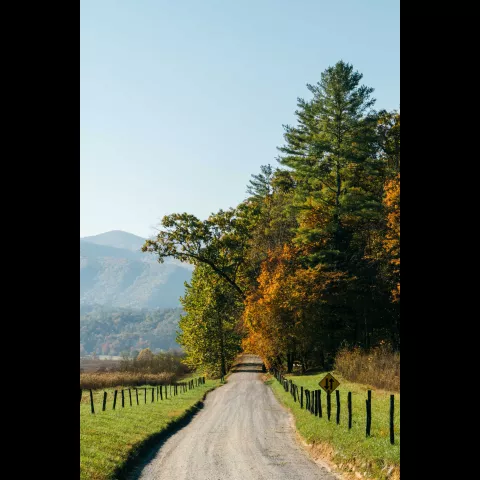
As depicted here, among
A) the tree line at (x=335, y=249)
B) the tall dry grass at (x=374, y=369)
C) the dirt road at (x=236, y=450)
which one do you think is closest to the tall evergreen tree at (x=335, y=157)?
the tree line at (x=335, y=249)

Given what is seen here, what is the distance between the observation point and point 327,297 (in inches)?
1983

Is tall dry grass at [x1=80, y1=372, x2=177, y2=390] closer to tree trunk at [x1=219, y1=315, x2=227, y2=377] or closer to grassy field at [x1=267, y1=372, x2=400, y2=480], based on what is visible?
tree trunk at [x1=219, y1=315, x2=227, y2=377]

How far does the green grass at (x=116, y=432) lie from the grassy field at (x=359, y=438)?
543cm

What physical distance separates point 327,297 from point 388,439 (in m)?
33.5

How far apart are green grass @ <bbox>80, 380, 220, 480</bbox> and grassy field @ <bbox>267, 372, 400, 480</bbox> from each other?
543 centimetres

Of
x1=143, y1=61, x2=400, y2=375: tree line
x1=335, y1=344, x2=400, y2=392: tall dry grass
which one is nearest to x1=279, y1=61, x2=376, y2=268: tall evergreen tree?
x1=143, y1=61, x2=400, y2=375: tree line

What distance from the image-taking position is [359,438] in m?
17.9

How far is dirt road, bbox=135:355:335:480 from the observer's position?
673 inches

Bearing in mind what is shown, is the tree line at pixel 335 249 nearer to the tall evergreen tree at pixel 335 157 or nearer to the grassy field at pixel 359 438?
the tall evergreen tree at pixel 335 157

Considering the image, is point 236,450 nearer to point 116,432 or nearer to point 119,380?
point 116,432

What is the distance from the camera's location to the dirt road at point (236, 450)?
17.1 m
